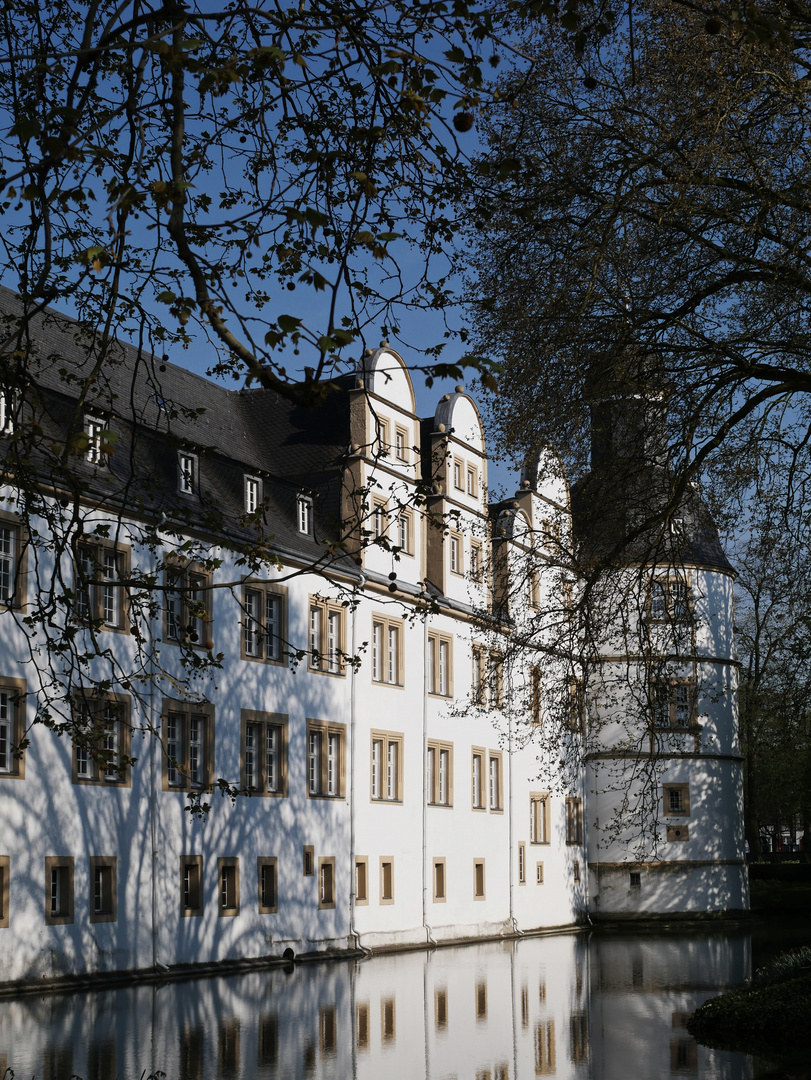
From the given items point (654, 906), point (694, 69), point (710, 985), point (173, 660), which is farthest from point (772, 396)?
point (654, 906)

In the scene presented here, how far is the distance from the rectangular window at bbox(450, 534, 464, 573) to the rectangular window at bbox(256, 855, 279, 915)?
1179 cm

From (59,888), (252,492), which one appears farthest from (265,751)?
(59,888)

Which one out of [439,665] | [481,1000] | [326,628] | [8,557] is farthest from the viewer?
[439,665]

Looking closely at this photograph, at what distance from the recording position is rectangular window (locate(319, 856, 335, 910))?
106 feet

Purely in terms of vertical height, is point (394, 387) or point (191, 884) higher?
point (394, 387)

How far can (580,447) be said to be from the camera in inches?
663

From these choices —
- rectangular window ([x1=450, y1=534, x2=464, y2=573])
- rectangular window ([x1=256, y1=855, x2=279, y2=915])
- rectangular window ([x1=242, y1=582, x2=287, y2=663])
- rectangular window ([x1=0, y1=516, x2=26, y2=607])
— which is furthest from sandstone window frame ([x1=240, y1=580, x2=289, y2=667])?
rectangular window ([x1=450, y1=534, x2=464, y2=573])

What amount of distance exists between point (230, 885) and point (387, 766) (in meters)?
6.67

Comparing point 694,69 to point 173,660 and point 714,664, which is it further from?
point 714,664

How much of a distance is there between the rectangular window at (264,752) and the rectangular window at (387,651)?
409 centimetres

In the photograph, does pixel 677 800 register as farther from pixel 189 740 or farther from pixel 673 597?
pixel 673 597

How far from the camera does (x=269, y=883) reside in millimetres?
30609

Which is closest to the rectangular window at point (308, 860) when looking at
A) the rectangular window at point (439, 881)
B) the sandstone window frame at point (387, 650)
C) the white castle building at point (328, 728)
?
the white castle building at point (328, 728)

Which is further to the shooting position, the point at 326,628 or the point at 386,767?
the point at 386,767
